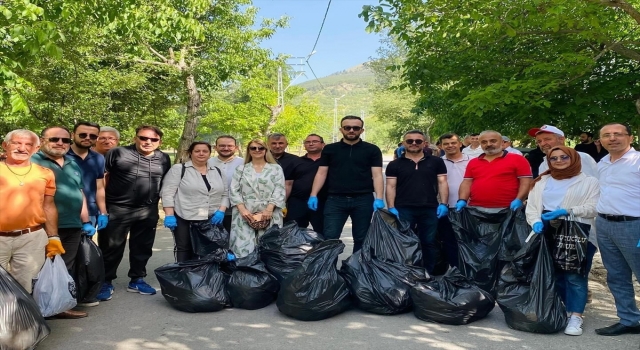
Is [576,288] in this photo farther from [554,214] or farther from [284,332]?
[284,332]

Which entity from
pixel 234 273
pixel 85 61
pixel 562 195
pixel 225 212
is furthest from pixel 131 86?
pixel 562 195

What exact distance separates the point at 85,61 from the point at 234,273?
25.9 feet

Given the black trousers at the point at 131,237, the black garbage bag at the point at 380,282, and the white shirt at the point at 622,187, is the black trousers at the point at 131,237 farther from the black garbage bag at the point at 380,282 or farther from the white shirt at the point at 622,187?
the white shirt at the point at 622,187

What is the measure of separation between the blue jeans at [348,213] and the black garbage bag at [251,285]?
86 cm

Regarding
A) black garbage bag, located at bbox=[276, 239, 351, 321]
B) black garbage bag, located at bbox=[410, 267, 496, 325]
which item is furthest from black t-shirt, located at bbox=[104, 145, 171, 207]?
black garbage bag, located at bbox=[410, 267, 496, 325]

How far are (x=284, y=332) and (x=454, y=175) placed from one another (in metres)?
2.57

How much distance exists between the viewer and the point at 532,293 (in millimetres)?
3662

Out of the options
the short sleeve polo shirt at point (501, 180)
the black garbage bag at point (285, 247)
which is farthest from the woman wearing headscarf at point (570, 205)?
the black garbage bag at point (285, 247)

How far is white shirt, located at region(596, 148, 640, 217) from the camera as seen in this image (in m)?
3.46

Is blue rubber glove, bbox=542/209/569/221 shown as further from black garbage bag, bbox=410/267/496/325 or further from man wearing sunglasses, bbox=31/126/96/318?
man wearing sunglasses, bbox=31/126/96/318

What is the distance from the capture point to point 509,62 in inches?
298

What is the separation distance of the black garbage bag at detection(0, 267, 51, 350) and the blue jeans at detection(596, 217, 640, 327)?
381 cm

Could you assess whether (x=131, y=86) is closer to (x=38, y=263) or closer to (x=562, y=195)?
(x=38, y=263)

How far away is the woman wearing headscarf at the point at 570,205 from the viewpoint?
12.1 feet
